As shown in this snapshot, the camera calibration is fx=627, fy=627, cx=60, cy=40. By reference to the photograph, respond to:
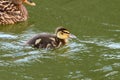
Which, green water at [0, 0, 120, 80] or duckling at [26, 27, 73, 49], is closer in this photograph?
green water at [0, 0, 120, 80]

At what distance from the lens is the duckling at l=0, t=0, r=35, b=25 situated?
32.5ft

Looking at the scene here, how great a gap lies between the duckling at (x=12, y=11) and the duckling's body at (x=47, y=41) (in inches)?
62.9

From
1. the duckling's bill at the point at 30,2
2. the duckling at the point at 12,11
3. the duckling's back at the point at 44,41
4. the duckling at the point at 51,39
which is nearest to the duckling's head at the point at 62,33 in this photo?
the duckling at the point at 51,39

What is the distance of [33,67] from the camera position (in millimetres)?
7410

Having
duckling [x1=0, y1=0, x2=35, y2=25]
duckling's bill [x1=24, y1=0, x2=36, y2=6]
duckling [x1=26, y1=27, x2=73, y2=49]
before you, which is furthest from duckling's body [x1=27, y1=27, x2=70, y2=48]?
duckling's bill [x1=24, y1=0, x2=36, y2=6]

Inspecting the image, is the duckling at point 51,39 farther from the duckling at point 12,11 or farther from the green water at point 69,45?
the duckling at point 12,11

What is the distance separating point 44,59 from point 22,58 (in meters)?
0.27

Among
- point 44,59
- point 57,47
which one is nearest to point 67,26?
point 57,47

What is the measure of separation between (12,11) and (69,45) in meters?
1.94

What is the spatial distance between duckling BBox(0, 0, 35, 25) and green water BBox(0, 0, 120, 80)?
0.14 metres

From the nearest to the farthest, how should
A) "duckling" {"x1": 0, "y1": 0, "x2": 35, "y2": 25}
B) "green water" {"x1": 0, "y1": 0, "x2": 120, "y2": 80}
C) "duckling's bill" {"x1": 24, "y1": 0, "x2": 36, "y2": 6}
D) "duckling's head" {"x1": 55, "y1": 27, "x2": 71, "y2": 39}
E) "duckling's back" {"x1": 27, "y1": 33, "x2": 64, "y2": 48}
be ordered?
"green water" {"x1": 0, "y1": 0, "x2": 120, "y2": 80} → "duckling's back" {"x1": 27, "y1": 33, "x2": 64, "y2": 48} → "duckling's head" {"x1": 55, "y1": 27, "x2": 71, "y2": 39} → "duckling" {"x1": 0, "y1": 0, "x2": 35, "y2": 25} → "duckling's bill" {"x1": 24, "y1": 0, "x2": 36, "y2": 6}

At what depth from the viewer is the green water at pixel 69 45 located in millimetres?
7238

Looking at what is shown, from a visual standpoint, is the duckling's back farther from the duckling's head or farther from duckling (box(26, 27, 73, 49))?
the duckling's head

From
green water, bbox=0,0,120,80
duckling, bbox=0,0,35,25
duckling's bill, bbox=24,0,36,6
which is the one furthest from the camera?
duckling's bill, bbox=24,0,36,6
